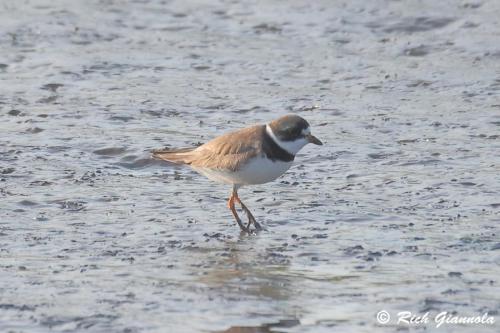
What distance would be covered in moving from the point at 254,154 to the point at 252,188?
1.36 meters

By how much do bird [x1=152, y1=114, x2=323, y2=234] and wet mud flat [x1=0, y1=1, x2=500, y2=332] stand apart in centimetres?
34

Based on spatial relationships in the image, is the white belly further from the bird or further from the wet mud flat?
the wet mud flat

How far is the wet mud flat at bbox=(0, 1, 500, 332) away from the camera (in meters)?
7.79

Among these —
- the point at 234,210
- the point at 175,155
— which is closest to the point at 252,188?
the point at 175,155

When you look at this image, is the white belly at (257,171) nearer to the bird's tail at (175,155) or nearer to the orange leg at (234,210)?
the orange leg at (234,210)

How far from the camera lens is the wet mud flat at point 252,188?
779 cm

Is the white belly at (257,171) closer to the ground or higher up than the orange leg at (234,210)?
higher up

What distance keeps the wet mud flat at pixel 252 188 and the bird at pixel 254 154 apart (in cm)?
34

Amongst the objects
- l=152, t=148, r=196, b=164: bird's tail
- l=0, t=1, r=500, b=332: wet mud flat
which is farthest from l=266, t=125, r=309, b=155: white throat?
l=152, t=148, r=196, b=164: bird's tail

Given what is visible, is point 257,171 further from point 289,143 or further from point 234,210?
point 234,210

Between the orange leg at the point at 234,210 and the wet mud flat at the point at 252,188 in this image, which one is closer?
the wet mud flat at the point at 252,188

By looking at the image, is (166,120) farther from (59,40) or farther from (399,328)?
(399,328)

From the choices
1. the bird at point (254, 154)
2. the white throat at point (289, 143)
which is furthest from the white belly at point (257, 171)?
the white throat at point (289, 143)

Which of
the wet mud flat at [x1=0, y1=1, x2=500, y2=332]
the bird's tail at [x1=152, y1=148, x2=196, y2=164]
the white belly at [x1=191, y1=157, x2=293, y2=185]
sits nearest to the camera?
the wet mud flat at [x1=0, y1=1, x2=500, y2=332]
